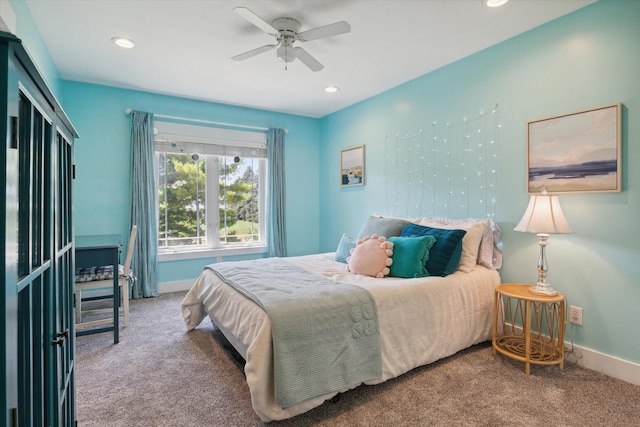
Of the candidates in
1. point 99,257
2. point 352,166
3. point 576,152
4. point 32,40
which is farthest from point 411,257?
point 32,40

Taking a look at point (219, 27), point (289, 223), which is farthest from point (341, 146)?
point (219, 27)

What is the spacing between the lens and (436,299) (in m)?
2.38

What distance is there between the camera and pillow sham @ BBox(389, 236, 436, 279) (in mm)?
2590

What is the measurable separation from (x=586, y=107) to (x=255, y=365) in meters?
2.74

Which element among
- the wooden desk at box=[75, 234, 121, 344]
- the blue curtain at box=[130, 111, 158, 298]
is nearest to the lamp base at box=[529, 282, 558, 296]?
the wooden desk at box=[75, 234, 121, 344]

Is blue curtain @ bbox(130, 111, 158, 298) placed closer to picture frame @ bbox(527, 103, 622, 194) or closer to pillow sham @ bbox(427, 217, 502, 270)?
pillow sham @ bbox(427, 217, 502, 270)

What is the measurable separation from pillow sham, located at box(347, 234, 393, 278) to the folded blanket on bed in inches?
18.0

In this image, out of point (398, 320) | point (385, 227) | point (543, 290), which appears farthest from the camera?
point (385, 227)

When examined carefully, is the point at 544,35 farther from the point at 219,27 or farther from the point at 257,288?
the point at 257,288

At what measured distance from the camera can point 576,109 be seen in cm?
238

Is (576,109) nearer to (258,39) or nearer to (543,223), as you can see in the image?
(543,223)

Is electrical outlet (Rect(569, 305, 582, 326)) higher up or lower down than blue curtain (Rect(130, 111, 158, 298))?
lower down

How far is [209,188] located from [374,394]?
3465 mm

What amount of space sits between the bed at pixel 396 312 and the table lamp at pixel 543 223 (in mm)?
419
